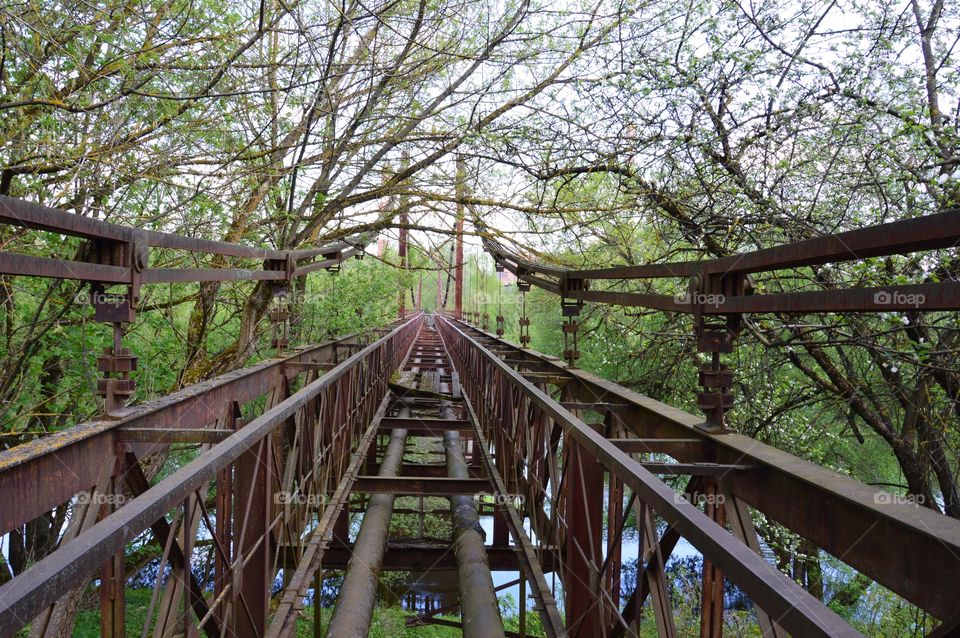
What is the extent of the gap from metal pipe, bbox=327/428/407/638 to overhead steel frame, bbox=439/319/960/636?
4.66ft

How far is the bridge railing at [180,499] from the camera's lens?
4.85ft

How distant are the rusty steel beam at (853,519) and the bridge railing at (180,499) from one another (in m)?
2.21

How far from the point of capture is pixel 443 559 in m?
7.52

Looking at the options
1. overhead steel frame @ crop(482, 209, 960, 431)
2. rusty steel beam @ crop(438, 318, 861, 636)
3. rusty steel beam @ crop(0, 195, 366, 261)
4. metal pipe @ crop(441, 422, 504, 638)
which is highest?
rusty steel beam @ crop(0, 195, 366, 261)

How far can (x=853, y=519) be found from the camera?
225cm

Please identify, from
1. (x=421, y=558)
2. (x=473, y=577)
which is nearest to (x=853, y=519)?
(x=473, y=577)

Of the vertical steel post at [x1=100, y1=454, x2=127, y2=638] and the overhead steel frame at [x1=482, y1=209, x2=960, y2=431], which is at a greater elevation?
the overhead steel frame at [x1=482, y1=209, x2=960, y2=431]

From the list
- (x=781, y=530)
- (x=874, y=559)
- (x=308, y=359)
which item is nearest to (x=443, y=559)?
(x=308, y=359)

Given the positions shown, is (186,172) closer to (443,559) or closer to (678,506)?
(443,559)

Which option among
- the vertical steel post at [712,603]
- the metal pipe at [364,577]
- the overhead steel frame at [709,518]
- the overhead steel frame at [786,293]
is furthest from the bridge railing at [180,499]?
the overhead steel frame at [786,293]

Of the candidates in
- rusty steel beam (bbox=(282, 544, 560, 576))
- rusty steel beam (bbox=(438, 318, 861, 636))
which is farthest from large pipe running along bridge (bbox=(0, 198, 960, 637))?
rusty steel beam (bbox=(282, 544, 560, 576))

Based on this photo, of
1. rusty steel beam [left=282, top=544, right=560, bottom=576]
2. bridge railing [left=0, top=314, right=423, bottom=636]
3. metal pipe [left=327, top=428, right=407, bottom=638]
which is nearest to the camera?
bridge railing [left=0, top=314, right=423, bottom=636]

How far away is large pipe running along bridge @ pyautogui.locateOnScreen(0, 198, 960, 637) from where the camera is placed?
6.09 ft

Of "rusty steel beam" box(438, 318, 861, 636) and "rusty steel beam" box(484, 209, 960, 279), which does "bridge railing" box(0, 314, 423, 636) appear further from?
"rusty steel beam" box(484, 209, 960, 279)
